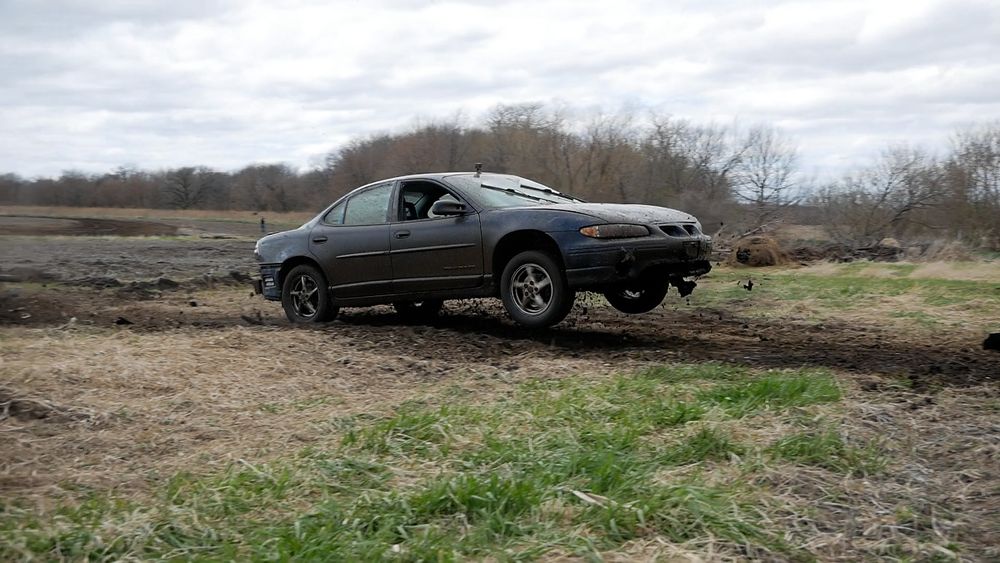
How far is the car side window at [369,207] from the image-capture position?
9258 millimetres

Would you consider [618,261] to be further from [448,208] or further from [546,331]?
[448,208]

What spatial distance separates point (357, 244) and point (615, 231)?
3.09 m

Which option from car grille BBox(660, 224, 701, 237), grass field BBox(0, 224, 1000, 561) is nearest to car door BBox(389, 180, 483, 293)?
grass field BBox(0, 224, 1000, 561)

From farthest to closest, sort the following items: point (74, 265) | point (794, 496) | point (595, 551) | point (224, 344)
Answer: point (74, 265) → point (224, 344) → point (794, 496) → point (595, 551)

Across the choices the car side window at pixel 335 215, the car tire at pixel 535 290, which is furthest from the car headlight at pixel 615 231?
the car side window at pixel 335 215

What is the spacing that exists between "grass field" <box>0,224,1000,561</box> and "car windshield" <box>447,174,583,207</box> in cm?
146

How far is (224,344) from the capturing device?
303 inches

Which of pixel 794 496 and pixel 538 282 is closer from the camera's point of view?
pixel 794 496

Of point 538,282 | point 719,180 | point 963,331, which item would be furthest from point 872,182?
point 538,282

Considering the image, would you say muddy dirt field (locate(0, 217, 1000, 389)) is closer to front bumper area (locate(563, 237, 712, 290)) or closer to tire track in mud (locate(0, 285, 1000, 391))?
tire track in mud (locate(0, 285, 1000, 391))

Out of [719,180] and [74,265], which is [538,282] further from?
[719,180]

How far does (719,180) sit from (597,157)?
4.90m

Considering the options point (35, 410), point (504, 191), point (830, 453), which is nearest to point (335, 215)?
point (504, 191)

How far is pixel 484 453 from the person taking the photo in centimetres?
438
